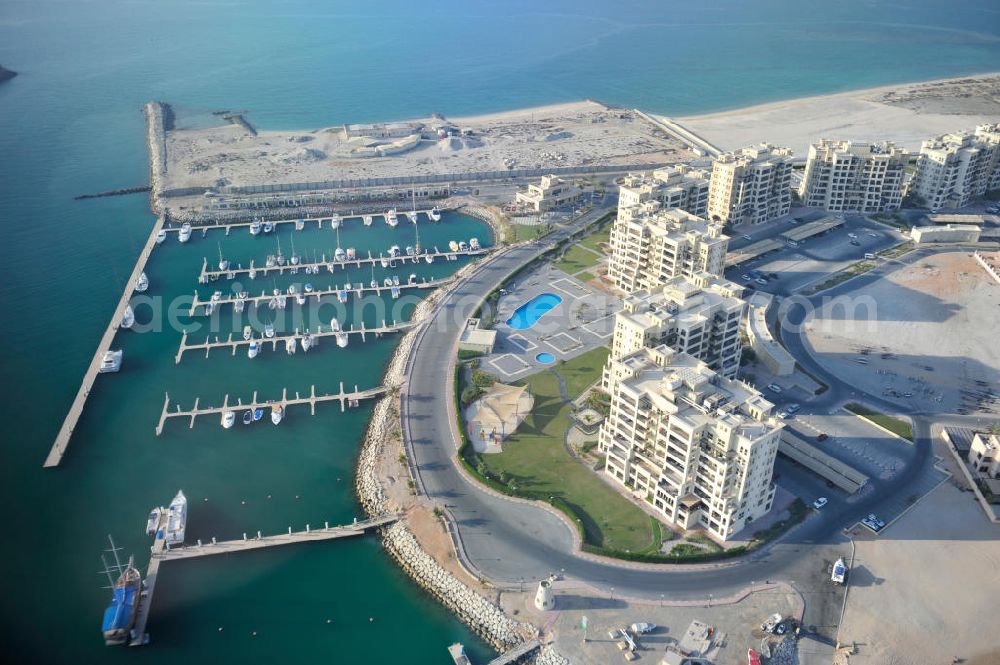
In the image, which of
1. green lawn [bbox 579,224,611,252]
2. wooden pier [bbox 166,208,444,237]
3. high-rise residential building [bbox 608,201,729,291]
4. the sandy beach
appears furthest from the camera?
the sandy beach

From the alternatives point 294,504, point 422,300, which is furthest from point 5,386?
point 422,300

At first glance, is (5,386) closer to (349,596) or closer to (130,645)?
(130,645)

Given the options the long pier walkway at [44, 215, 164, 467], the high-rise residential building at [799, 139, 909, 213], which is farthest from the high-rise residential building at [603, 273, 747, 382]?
the long pier walkway at [44, 215, 164, 467]

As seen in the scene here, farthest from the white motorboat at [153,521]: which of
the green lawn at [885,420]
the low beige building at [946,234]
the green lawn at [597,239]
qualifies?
the low beige building at [946,234]

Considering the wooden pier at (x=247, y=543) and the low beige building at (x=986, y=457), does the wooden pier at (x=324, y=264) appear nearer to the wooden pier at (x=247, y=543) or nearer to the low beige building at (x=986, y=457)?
the wooden pier at (x=247, y=543)

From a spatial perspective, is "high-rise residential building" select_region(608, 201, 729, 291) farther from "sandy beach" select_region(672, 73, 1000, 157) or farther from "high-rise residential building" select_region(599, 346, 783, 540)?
"sandy beach" select_region(672, 73, 1000, 157)

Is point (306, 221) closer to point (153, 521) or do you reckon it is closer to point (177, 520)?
point (153, 521)
